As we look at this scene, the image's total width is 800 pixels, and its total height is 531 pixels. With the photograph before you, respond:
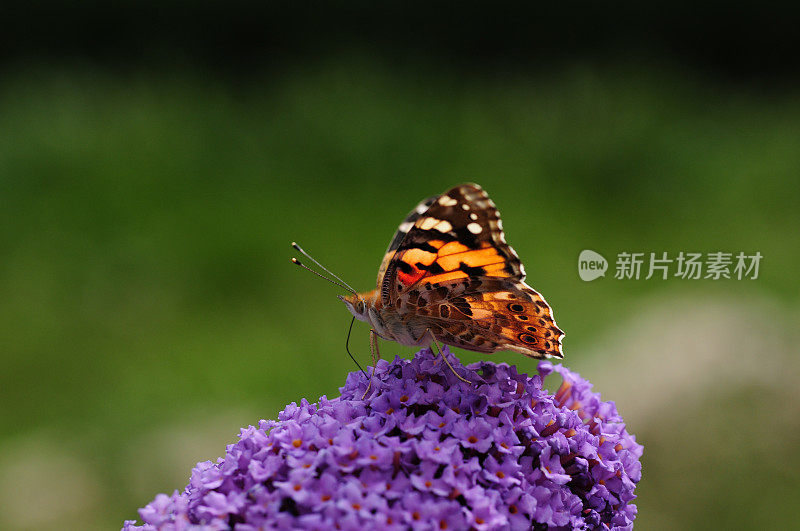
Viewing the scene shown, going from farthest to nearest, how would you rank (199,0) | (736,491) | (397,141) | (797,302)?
(199,0)
(397,141)
(797,302)
(736,491)

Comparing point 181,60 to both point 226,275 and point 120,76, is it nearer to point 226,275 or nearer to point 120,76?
point 120,76

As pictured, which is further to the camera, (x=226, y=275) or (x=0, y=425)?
(x=226, y=275)

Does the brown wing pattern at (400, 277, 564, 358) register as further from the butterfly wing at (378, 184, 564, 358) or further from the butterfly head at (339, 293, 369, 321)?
the butterfly head at (339, 293, 369, 321)

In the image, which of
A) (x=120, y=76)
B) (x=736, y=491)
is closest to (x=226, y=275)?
(x=120, y=76)

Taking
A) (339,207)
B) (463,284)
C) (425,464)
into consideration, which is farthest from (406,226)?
(339,207)

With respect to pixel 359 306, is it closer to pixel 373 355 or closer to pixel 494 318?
pixel 373 355

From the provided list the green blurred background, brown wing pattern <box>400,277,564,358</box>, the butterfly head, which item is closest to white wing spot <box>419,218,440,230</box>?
brown wing pattern <box>400,277,564,358</box>

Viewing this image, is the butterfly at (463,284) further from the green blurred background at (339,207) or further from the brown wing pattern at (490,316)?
the green blurred background at (339,207)

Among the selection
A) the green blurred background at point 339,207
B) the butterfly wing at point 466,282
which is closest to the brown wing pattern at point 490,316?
the butterfly wing at point 466,282

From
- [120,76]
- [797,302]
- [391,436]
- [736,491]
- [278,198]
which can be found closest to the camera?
[391,436]
